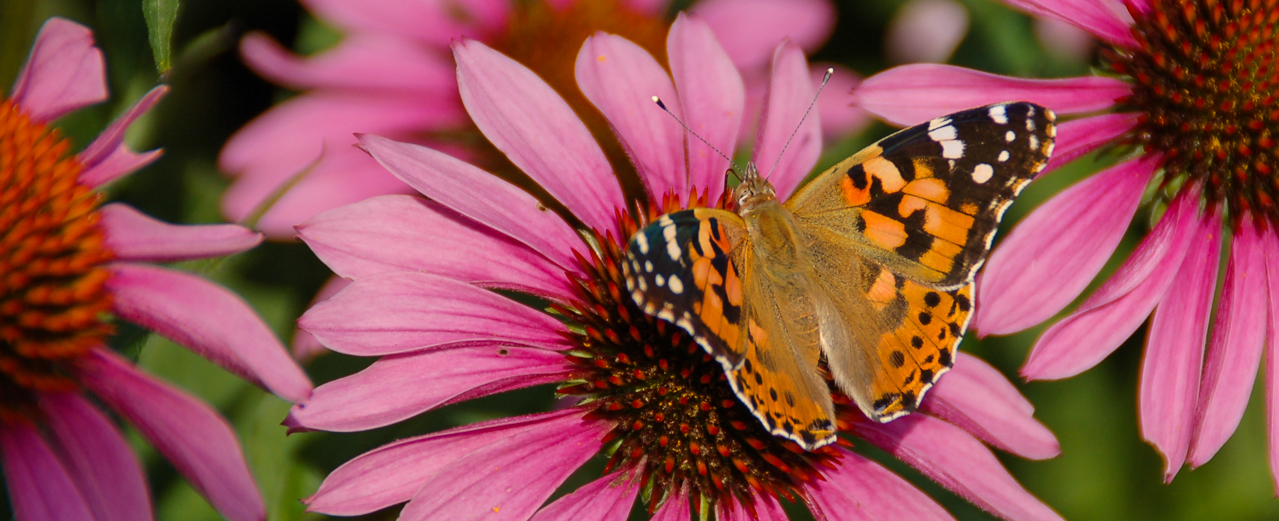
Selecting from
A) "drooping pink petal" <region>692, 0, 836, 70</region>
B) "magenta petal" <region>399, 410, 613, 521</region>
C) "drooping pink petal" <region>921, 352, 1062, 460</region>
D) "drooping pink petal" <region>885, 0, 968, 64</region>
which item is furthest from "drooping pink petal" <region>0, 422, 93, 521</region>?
"drooping pink petal" <region>885, 0, 968, 64</region>

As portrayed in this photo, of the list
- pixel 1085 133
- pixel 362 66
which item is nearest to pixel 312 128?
pixel 362 66

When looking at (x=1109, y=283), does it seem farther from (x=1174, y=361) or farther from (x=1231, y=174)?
(x=1231, y=174)

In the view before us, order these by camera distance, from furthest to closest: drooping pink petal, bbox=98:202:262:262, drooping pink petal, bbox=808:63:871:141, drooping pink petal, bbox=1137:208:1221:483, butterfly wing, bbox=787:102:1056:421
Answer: drooping pink petal, bbox=808:63:871:141, drooping pink petal, bbox=1137:208:1221:483, butterfly wing, bbox=787:102:1056:421, drooping pink petal, bbox=98:202:262:262

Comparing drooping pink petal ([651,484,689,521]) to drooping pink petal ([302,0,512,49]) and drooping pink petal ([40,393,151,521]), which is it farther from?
drooping pink petal ([302,0,512,49])

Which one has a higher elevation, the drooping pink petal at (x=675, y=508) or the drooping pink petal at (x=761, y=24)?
the drooping pink petal at (x=761, y=24)

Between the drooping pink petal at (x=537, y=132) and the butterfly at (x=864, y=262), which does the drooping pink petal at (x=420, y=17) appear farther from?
the butterfly at (x=864, y=262)

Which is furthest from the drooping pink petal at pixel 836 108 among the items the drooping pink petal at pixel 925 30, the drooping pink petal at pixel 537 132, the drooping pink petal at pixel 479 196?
the drooping pink petal at pixel 479 196

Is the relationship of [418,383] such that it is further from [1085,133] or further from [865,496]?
[1085,133]
